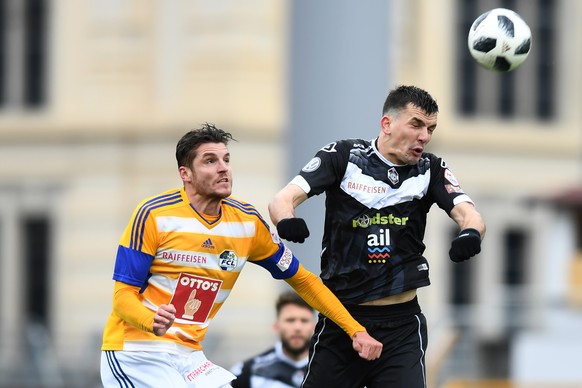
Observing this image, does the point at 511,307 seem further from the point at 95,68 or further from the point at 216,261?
the point at 216,261

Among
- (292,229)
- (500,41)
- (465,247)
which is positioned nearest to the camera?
(292,229)

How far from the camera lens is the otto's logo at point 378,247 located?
25.9 ft

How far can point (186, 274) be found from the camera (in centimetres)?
782

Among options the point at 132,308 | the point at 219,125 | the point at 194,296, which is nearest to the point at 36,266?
the point at 219,125

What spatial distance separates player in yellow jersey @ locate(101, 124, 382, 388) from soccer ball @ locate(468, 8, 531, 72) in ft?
5.12

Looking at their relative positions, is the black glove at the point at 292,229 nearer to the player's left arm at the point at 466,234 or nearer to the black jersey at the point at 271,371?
the player's left arm at the point at 466,234

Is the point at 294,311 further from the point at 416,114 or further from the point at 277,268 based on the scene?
the point at 416,114

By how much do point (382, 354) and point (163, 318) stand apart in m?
1.23

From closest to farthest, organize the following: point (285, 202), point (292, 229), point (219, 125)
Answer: point (292, 229), point (285, 202), point (219, 125)

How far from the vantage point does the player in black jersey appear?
7.84 meters

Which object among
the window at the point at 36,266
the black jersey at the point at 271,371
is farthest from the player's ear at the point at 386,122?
the window at the point at 36,266

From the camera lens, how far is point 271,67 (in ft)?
115

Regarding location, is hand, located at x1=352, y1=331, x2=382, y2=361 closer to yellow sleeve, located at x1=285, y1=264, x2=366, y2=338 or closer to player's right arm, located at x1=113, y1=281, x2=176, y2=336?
yellow sleeve, located at x1=285, y1=264, x2=366, y2=338

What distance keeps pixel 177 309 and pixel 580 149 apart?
31637mm
